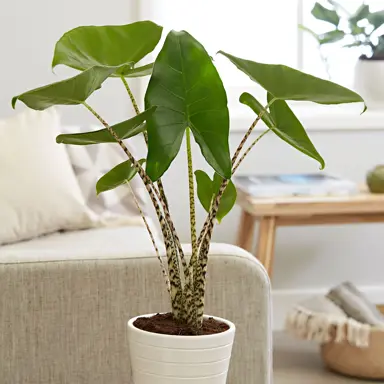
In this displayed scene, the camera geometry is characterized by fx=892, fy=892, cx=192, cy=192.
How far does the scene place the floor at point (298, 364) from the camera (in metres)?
2.83

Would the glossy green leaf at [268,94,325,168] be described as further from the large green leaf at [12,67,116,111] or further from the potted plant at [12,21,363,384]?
the large green leaf at [12,67,116,111]

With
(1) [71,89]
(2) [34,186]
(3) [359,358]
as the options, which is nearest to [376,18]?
(3) [359,358]

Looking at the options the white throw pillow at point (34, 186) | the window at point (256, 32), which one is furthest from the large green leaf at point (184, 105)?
the window at point (256, 32)

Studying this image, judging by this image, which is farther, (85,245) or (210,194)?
(85,245)

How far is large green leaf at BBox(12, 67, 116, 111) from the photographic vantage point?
1.18 metres

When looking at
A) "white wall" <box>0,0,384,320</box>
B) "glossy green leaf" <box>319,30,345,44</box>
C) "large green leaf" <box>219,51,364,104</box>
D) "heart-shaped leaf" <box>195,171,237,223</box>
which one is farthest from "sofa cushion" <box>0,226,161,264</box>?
"glossy green leaf" <box>319,30,345,44</box>

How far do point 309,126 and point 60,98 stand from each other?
2283 millimetres

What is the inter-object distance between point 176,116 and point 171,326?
0.31 m

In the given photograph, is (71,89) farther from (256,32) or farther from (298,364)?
(256,32)

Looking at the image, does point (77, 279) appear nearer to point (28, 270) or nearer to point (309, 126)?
point (28, 270)

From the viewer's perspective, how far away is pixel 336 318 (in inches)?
111

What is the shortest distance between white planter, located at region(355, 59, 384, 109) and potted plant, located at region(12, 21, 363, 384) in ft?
7.15

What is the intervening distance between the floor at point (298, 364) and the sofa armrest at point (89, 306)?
1.17 meters

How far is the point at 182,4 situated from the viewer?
337 cm
